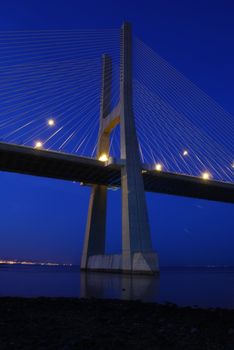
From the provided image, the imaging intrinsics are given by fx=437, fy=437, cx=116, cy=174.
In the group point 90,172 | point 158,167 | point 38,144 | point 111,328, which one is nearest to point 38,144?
point 38,144

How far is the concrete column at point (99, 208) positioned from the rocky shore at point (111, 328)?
24.1 m

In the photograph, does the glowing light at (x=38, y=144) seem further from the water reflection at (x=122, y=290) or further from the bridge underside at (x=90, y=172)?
the water reflection at (x=122, y=290)

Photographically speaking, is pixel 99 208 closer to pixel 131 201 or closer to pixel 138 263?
pixel 131 201

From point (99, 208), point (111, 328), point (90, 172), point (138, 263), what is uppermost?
point (90, 172)

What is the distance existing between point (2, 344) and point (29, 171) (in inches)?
1020

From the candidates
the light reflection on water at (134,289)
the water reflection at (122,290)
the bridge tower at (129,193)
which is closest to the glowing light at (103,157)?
the bridge tower at (129,193)

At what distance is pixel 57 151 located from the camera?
2680cm

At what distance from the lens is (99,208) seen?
3331 centimetres

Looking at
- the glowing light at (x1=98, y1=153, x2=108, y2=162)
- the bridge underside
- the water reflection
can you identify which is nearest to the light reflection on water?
the water reflection

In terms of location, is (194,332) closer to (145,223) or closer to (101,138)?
(145,223)

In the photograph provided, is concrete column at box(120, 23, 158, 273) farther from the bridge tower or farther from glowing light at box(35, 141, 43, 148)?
glowing light at box(35, 141, 43, 148)

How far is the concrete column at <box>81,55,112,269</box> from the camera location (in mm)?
32844

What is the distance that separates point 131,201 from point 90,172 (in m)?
4.73

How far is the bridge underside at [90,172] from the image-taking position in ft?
87.2
